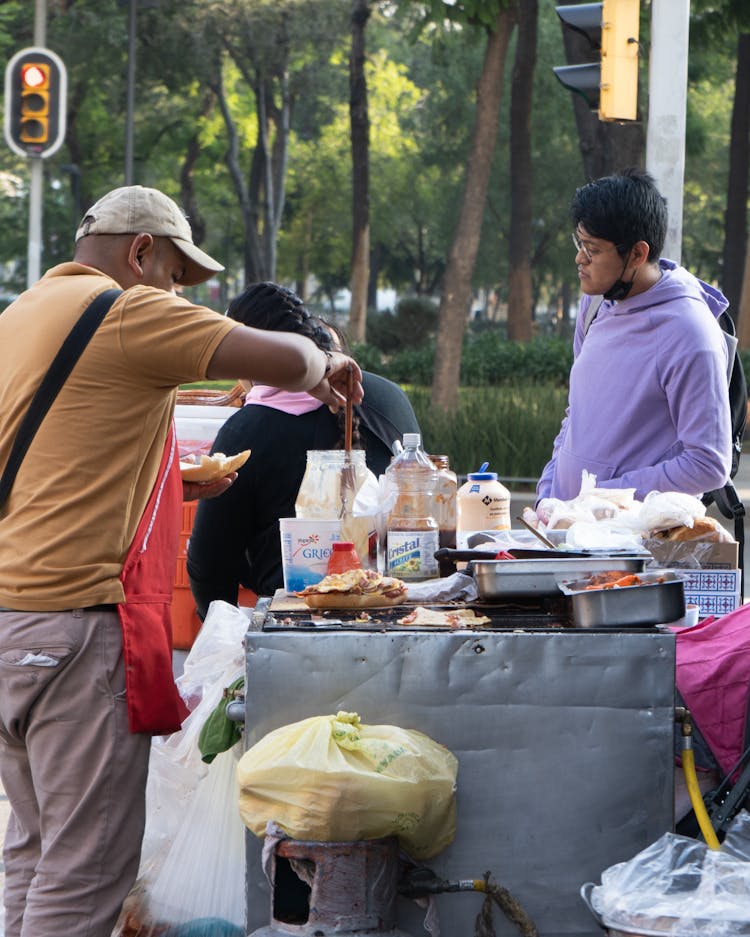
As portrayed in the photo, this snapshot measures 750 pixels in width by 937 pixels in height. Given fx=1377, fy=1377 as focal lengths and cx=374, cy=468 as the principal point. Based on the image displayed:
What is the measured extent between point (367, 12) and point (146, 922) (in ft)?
74.2

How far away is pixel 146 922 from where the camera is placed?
12.1ft

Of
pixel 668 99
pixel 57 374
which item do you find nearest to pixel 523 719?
pixel 57 374

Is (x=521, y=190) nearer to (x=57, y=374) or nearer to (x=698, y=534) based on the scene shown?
(x=698, y=534)

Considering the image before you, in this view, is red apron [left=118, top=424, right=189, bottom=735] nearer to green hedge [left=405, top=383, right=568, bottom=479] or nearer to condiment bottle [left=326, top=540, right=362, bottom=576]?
condiment bottle [left=326, top=540, right=362, bottom=576]

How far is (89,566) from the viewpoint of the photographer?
3.17m

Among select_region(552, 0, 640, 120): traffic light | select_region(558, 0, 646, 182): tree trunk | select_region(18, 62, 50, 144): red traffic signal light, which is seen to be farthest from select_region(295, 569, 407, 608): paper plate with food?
select_region(18, 62, 50, 144): red traffic signal light

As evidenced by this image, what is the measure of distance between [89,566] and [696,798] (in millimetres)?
1461

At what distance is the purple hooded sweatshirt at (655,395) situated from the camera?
425 centimetres

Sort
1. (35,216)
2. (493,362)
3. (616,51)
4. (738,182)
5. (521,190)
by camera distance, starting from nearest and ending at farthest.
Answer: (616,51)
(35,216)
(493,362)
(738,182)
(521,190)

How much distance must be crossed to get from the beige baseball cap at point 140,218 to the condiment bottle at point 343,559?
74cm

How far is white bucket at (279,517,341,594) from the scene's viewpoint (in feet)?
11.4

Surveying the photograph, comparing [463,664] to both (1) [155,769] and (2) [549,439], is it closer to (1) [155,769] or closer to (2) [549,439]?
(1) [155,769]

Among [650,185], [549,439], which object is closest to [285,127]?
[549,439]

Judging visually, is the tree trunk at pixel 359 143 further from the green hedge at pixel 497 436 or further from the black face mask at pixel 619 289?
the black face mask at pixel 619 289
